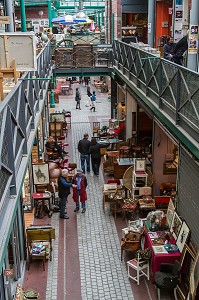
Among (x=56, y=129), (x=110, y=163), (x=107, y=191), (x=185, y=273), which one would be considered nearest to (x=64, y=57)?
(x=56, y=129)

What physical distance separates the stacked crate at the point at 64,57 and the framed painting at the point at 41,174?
920cm

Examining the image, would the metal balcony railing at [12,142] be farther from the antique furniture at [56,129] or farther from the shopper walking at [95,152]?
the antique furniture at [56,129]

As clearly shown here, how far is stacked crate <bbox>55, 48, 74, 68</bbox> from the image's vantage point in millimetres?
21719

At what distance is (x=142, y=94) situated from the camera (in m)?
12.7

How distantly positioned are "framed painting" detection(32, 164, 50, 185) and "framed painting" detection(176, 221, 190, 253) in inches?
232

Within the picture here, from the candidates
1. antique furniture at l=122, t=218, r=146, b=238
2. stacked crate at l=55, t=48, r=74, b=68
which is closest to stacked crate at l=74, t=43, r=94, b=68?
stacked crate at l=55, t=48, r=74, b=68

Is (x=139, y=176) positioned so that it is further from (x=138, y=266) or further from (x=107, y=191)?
(x=138, y=266)

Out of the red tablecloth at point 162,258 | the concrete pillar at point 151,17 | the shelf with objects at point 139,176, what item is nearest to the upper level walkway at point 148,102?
the shelf with objects at point 139,176

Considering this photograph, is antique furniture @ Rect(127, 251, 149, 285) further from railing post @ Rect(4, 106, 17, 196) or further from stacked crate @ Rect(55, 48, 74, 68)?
stacked crate @ Rect(55, 48, 74, 68)

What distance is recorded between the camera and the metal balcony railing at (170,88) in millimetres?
7984

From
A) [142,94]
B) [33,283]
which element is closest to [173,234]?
[33,283]

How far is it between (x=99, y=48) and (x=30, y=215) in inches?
473

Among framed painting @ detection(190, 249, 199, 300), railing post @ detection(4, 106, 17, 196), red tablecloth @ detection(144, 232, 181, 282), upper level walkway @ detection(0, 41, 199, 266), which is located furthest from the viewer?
red tablecloth @ detection(144, 232, 181, 282)

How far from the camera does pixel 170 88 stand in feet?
31.1
